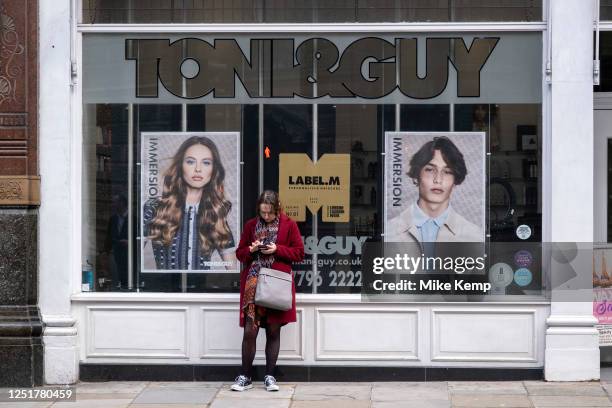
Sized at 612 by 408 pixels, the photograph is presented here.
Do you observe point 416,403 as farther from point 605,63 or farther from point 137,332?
point 605,63

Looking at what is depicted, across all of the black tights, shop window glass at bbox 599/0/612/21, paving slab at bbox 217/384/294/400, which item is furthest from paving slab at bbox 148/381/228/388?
shop window glass at bbox 599/0/612/21

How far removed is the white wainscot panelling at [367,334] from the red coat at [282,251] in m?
0.51

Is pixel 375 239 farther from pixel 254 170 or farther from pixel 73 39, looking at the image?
pixel 73 39

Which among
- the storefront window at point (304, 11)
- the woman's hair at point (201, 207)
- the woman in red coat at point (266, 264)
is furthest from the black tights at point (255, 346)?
the storefront window at point (304, 11)

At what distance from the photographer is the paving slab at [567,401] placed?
9.26 m

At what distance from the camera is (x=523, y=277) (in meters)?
10.4

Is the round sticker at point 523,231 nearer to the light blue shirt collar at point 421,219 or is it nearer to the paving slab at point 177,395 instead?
the light blue shirt collar at point 421,219

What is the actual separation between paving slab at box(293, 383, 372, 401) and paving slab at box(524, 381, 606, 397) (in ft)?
4.93

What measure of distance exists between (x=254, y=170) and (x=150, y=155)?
3.42 ft

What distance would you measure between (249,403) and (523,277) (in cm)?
291

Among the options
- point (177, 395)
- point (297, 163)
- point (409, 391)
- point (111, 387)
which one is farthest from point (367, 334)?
point (111, 387)

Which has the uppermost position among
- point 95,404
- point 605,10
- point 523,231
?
point 605,10

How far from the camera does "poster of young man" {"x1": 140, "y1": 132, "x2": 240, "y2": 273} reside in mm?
10570

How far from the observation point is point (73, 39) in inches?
412
